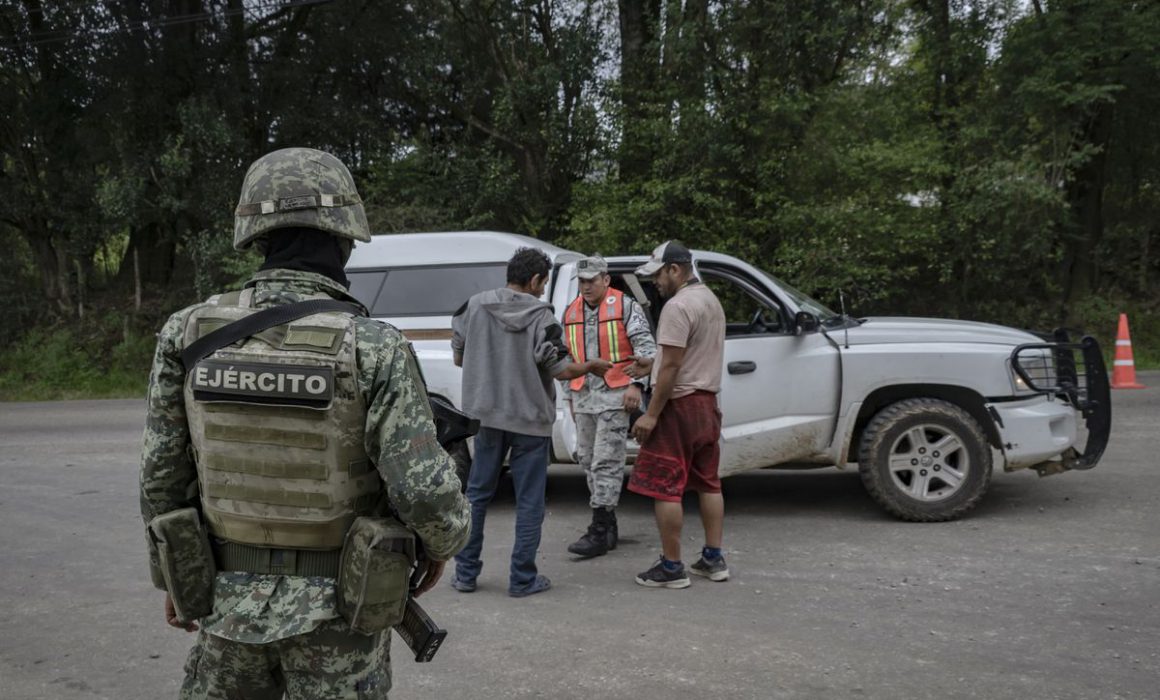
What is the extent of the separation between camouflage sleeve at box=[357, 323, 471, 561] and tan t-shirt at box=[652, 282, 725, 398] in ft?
9.65

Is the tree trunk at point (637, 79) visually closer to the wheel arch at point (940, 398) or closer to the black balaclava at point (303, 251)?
the wheel arch at point (940, 398)

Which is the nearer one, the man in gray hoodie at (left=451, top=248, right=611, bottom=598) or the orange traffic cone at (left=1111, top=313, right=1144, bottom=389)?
the man in gray hoodie at (left=451, top=248, right=611, bottom=598)

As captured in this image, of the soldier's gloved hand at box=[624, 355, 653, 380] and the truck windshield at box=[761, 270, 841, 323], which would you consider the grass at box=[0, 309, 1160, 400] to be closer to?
the truck windshield at box=[761, 270, 841, 323]

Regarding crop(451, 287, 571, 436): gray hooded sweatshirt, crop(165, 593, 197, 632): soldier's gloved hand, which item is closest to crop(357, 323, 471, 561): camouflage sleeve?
crop(165, 593, 197, 632): soldier's gloved hand

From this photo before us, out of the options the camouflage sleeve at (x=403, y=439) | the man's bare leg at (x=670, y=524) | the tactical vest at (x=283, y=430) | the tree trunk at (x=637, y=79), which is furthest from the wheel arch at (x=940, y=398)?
the tree trunk at (x=637, y=79)

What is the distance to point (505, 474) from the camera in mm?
8344

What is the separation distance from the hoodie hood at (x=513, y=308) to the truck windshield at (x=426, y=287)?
2.05 meters

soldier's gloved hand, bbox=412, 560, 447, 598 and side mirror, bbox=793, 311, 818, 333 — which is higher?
side mirror, bbox=793, 311, 818, 333

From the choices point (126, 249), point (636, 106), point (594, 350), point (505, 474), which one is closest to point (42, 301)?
point (126, 249)

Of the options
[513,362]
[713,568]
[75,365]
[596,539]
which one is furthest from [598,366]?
[75,365]

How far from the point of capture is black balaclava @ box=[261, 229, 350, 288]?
235 centimetres

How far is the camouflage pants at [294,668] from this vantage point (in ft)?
7.29

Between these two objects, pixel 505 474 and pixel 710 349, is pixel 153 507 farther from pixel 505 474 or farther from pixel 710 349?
pixel 505 474

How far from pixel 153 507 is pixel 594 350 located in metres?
3.76
